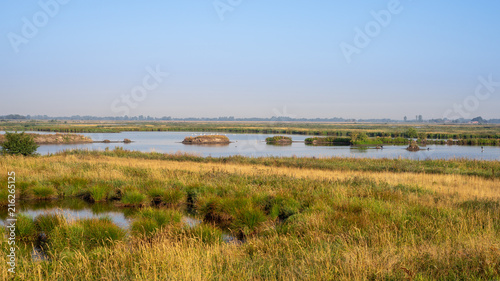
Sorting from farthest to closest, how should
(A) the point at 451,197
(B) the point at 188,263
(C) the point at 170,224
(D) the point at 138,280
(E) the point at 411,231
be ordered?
(A) the point at 451,197 < (C) the point at 170,224 < (E) the point at 411,231 < (B) the point at 188,263 < (D) the point at 138,280

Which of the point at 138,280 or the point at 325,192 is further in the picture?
the point at 325,192

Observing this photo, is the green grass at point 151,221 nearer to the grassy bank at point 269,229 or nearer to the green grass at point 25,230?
the grassy bank at point 269,229

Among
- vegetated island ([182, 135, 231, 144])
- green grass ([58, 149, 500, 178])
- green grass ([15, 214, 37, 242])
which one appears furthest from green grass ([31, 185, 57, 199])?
vegetated island ([182, 135, 231, 144])

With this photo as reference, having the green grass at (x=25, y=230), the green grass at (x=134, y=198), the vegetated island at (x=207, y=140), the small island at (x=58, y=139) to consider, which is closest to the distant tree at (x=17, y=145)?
the green grass at (x=134, y=198)

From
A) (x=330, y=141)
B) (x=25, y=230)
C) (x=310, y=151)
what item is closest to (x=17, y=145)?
(x=25, y=230)

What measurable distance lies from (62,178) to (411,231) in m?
14.2

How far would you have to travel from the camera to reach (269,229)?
9172 millimetres

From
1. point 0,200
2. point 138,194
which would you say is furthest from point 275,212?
point 0,200

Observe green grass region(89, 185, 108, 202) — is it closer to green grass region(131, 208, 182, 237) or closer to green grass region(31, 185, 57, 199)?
green grass region(31, 185, 57, 199)

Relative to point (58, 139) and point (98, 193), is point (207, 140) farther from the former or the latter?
point (98, 193)

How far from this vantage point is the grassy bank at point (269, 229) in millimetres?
5719

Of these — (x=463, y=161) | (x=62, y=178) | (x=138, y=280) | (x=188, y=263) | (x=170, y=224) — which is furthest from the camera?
(x=463, y=161)

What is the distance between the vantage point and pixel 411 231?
8031 millimetres

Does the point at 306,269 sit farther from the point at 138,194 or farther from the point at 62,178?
the point at 62,178
